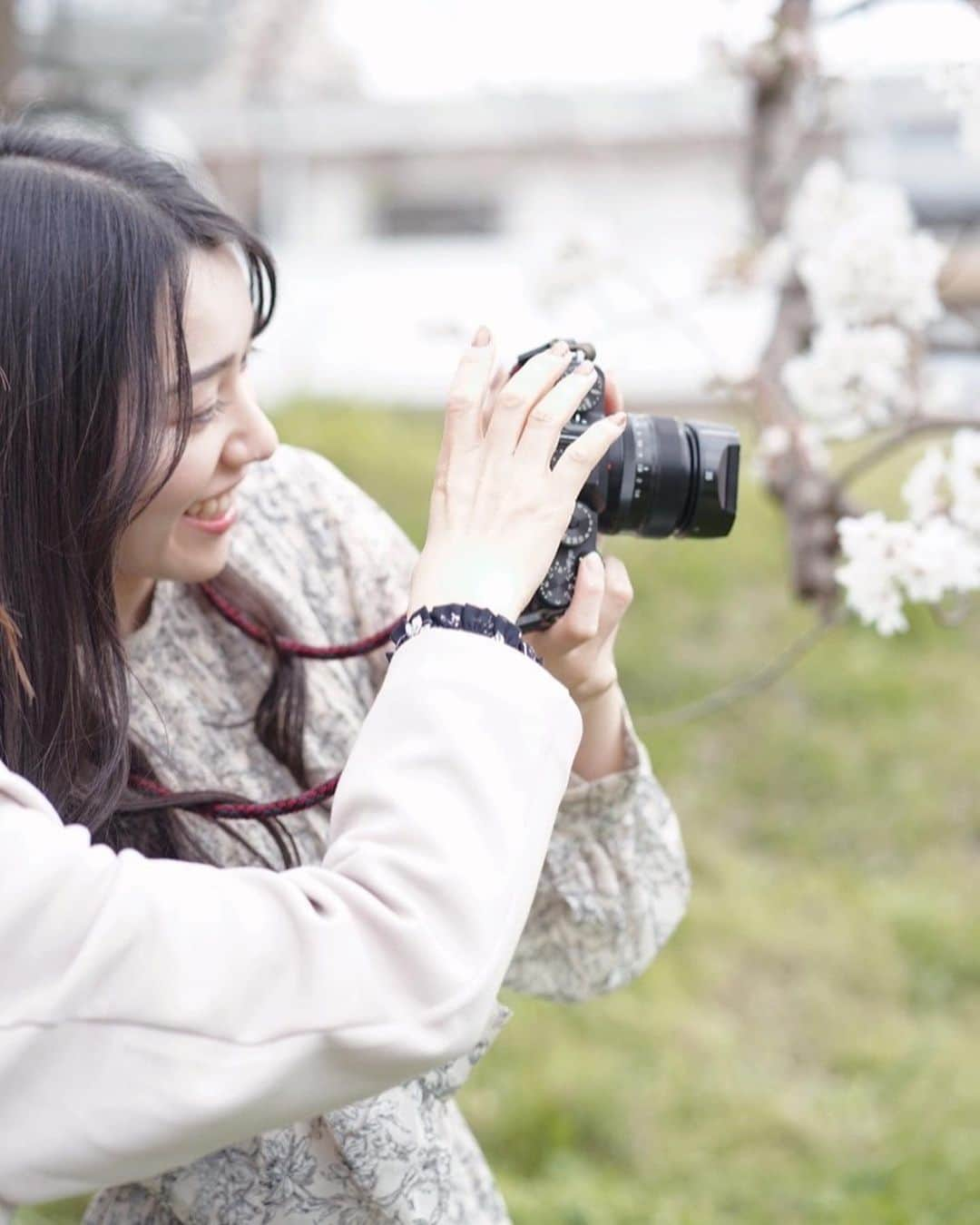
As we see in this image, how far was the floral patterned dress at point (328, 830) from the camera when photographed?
114 centimetres

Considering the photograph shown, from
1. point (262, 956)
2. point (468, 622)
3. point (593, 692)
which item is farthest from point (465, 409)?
point (262, 956)

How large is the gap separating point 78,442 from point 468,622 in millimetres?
360

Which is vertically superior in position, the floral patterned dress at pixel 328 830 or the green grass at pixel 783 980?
the floral patterned dress at pixel 328 830

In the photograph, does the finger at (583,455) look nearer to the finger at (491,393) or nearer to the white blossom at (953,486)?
the finger at (491,393)

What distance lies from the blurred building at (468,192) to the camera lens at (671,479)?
6864 millimetres

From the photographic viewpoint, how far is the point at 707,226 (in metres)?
11.4

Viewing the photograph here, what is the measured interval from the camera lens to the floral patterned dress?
172 mm

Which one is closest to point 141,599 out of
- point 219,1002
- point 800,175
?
point 219,1002

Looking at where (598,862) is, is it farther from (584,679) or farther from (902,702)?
(902,702)

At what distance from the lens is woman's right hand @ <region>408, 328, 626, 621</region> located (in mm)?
968

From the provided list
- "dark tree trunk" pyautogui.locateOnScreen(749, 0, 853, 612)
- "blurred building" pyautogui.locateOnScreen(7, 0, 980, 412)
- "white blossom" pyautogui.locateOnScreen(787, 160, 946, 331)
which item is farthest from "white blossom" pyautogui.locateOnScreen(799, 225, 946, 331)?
"blurred building" pyautogui.locateOnScreen(7, 0, 980, 412)

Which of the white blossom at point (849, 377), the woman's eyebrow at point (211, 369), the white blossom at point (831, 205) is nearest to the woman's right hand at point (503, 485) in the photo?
the woman's eyebrow at point (211, 369)

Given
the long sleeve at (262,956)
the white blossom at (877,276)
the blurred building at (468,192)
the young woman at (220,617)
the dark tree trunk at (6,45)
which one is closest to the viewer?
the long sleeve at (262,956)

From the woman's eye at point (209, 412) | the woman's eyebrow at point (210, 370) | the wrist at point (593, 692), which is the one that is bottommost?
the wrist at point (593, 692)
